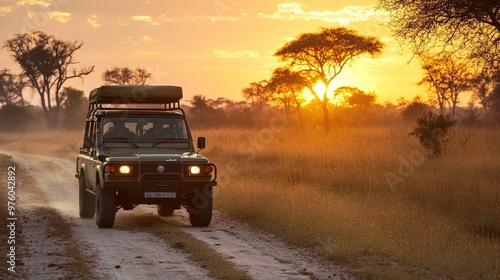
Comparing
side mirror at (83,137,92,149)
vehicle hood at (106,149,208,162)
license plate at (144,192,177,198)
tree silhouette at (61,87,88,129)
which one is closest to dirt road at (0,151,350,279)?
license plate at (144,192,177,198)

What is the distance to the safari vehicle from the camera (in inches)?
482

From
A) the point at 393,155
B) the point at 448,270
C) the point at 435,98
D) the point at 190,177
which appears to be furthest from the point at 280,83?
the point at 448,270

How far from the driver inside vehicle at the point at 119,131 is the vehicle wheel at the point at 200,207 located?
1.79 meters

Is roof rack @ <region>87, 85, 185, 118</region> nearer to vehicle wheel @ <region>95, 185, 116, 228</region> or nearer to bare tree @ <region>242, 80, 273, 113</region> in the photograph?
vehicle wheel @ <region>95, 185, 116, 228</region>

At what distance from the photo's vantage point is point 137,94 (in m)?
13.9

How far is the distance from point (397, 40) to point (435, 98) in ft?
150

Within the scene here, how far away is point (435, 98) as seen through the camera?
60.4 m

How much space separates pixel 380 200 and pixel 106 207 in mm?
5420

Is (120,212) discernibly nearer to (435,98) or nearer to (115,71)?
(435,98)

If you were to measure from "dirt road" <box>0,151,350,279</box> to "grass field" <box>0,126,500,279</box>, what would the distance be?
0.49 metres

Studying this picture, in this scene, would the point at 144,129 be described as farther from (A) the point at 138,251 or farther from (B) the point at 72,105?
(B) the point at 72,105

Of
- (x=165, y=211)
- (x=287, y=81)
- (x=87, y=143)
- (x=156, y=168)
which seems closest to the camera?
(x=156, y=168)

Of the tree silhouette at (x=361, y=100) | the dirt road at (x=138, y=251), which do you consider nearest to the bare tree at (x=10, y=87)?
the tree silhouette at (x=361, y=100)

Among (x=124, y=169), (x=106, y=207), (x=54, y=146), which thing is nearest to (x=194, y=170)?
(x=124, y=169)
